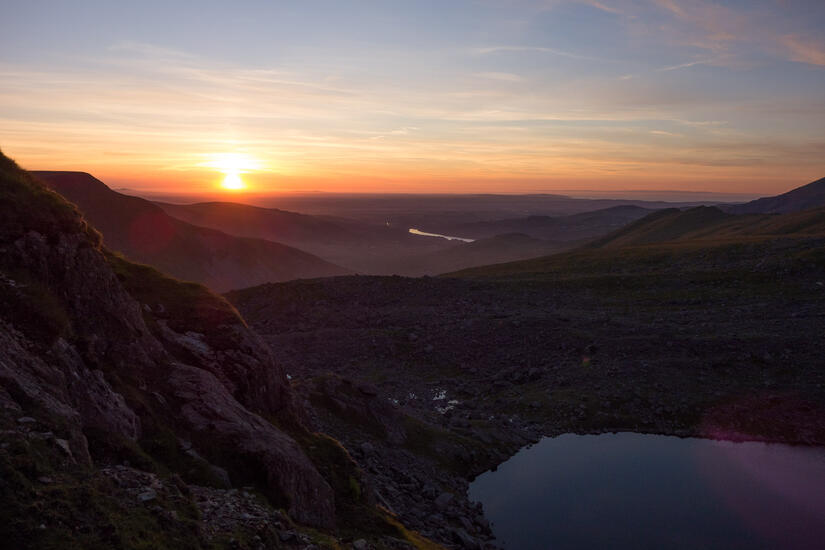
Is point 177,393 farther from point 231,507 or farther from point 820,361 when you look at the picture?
point 820,361

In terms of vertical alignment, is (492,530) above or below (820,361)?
below

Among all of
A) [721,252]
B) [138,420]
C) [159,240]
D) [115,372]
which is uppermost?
[721,252]

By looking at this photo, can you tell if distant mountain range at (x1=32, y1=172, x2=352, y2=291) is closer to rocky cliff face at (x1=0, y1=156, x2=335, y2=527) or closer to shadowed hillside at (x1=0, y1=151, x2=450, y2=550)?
shadowed hillside at (x1=0, y1=151, x2=450, y2=550)

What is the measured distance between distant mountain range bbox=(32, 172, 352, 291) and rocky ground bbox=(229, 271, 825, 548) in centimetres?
9948

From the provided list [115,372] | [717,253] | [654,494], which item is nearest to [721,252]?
[717,253]

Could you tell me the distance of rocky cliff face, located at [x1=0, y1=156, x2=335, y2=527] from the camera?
13.9 metres

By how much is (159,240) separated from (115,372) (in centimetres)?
16197

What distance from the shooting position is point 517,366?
4841 centimetres

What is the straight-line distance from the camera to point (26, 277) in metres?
16.0

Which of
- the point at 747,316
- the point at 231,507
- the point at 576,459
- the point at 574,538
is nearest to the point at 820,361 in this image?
the point at 747,316

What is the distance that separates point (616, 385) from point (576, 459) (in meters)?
10.3

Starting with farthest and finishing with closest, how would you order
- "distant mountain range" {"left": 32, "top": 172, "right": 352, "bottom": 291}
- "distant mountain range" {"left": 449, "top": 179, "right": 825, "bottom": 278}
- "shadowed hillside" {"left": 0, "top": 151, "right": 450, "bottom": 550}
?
"distant mountain range" {"left": 32, "top": 172, "right": 352, "bottom": 291}, "distant mountain range" {"left": 449, "top": 179, "right": 825, "bottom": 278}, "shadowed hillside" {"left": 0, "top": 151, "right": 450, "bottom": 550}

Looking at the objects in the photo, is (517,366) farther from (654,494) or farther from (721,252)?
(721,252)

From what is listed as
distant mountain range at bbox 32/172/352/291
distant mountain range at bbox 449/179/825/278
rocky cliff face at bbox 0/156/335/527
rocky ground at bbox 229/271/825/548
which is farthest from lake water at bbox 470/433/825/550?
distant mountain range at bbox 32/172/352/291
